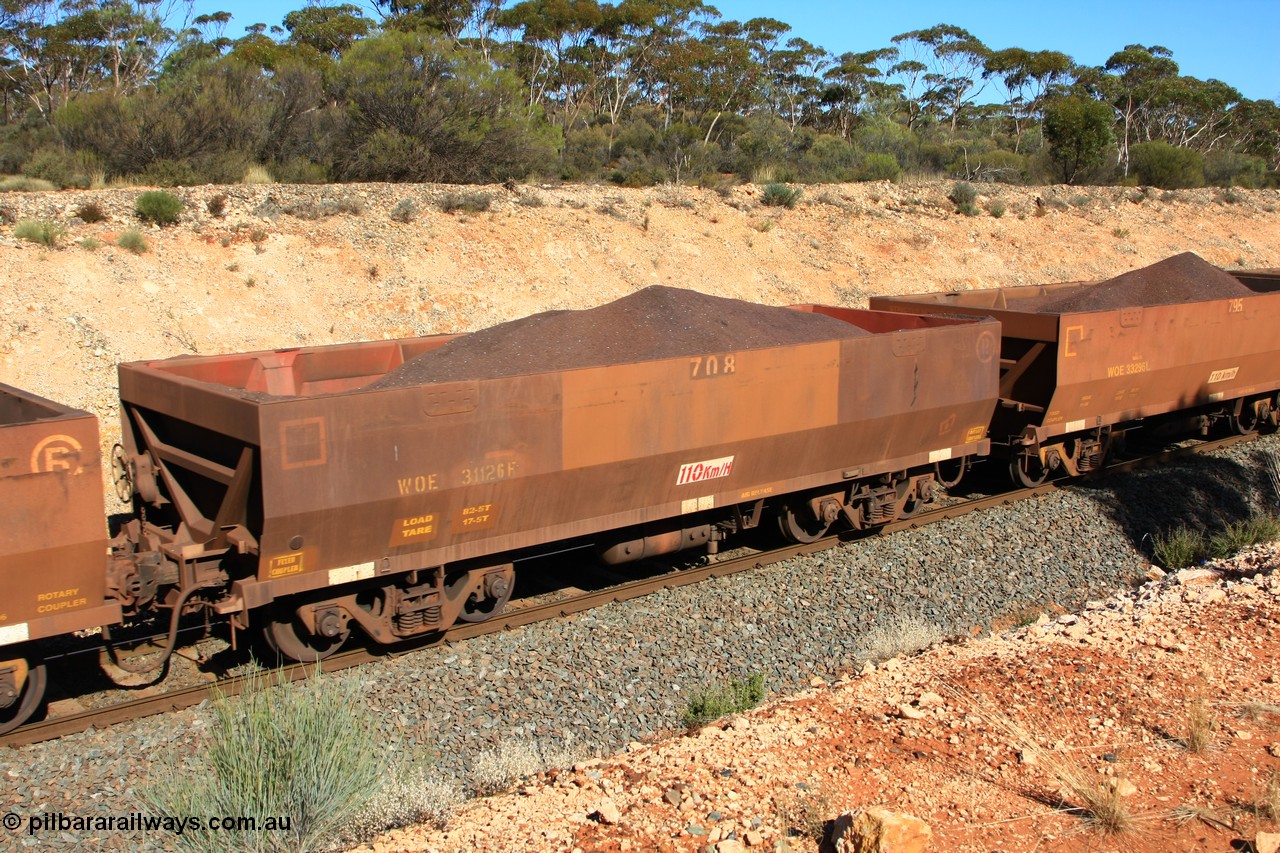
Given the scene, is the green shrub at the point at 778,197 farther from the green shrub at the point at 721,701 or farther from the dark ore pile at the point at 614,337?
the green shrub at the point at 721,701

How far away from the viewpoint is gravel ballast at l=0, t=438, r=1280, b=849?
6992 mm

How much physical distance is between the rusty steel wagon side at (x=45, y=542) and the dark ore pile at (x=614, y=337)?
8.59ft

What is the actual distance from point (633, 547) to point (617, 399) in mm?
1714

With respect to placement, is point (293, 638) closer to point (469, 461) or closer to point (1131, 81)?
point (469, 461)

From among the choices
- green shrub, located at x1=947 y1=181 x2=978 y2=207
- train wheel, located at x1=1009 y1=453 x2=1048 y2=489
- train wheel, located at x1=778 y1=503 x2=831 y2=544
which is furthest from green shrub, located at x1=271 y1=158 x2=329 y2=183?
train wheel, located at x1=1009 y1=453 x2=1048 y2=489

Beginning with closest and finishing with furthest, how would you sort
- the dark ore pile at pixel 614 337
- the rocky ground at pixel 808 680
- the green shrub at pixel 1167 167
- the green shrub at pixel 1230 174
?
1. the rocky ground at pixel 808 680
2. the dark ore pile at pixel 614 337
3. the green shrub at pixel 1167 167
4. the green shrub at pixel 1230 174

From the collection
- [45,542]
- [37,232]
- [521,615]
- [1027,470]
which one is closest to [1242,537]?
[1027,470]

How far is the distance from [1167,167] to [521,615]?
45.3 m

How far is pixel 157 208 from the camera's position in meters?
20.7

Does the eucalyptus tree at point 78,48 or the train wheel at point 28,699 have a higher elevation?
the eucalyptus tree at point 78,48

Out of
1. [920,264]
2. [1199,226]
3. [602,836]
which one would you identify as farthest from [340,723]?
[1199,226]

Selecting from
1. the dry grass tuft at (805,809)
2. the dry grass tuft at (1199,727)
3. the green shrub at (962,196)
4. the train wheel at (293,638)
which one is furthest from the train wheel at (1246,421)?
the green shrub at (962,196)

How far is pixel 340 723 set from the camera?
243 inches

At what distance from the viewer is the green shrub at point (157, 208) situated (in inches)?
816
